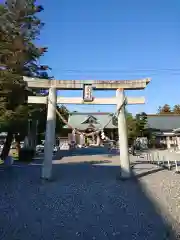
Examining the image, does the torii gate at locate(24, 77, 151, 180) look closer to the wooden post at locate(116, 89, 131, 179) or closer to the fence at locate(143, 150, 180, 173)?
the wooden post at locate(116, 89, 131, 179)

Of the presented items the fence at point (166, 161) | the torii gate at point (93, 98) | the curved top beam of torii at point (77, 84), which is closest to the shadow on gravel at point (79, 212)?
the torii gate at point (93, 98)

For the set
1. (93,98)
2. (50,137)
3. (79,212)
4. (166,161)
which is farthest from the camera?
(166,161)

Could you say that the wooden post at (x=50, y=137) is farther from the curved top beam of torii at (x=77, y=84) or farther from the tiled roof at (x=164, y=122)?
the tiled roof at (x=164, y=122)

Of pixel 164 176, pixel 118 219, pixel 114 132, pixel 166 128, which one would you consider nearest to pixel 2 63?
pixel 164 176

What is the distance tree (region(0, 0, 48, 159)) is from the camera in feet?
50.7

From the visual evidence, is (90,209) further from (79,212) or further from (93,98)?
(93,98)

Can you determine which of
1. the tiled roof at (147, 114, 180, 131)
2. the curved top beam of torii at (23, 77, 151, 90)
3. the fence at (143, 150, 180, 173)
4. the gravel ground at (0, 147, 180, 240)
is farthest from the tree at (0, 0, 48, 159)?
the tiled roof at (147, 114, 180, 131)

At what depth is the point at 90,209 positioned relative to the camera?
19.6 feet

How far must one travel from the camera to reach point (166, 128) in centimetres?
4203

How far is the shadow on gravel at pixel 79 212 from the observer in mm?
4551

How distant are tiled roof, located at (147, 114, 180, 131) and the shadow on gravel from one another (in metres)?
34.9

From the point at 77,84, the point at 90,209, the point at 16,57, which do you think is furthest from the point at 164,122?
the point at 90,209

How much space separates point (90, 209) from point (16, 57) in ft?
45.0

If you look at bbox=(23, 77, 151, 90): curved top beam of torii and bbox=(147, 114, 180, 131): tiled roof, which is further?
bbox=(147, 114, 180, 131): tiled roof
